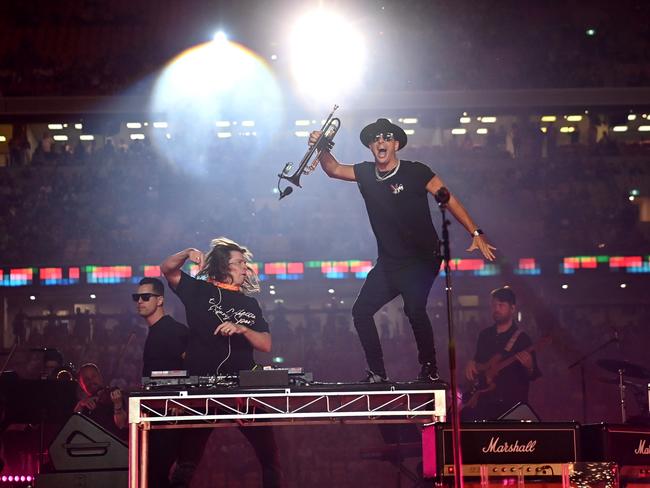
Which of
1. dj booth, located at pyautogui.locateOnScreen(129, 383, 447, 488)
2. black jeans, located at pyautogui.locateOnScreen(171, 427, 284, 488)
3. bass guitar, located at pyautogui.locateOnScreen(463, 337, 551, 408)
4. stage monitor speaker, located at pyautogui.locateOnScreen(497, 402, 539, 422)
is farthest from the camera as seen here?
bass guitar, located at pyautogui.locateOnScreen(463, 337, 551, 408)

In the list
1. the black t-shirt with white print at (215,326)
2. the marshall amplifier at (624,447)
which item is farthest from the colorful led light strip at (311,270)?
the marshall amplifier at (624,447)

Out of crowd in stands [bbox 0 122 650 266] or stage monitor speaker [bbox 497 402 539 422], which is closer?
stage monitor speaker [bbox 497 402 539 422]

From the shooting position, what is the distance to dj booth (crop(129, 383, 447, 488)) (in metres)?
5.55

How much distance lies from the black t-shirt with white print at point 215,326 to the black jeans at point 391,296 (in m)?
0.69

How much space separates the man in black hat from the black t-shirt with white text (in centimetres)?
137

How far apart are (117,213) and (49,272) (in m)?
1.76

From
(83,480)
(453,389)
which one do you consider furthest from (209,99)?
(453,389)

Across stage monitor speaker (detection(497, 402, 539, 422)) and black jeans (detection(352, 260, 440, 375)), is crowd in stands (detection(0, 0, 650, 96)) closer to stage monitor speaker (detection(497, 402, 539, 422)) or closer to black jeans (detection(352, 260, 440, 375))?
stage monitor speaker (detection(497, 402, 539, 422))

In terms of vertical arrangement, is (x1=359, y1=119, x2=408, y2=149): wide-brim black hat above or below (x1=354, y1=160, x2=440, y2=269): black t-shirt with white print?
above

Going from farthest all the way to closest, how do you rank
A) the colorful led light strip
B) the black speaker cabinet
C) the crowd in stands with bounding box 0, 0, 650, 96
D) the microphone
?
the crowd in stands with bounding box 0, 0, 650, 96 < the colorful led light strip < the black speaker cabinet < the microphone

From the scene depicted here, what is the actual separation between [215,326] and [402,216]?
4.69 ft

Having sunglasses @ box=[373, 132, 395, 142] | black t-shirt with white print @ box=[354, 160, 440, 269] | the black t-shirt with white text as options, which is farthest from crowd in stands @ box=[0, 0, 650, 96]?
black t-shirt with white print @ box=[354, 160, 440, 269]

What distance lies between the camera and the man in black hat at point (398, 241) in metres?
5.98

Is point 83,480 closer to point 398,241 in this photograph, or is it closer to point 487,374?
point 398,241
